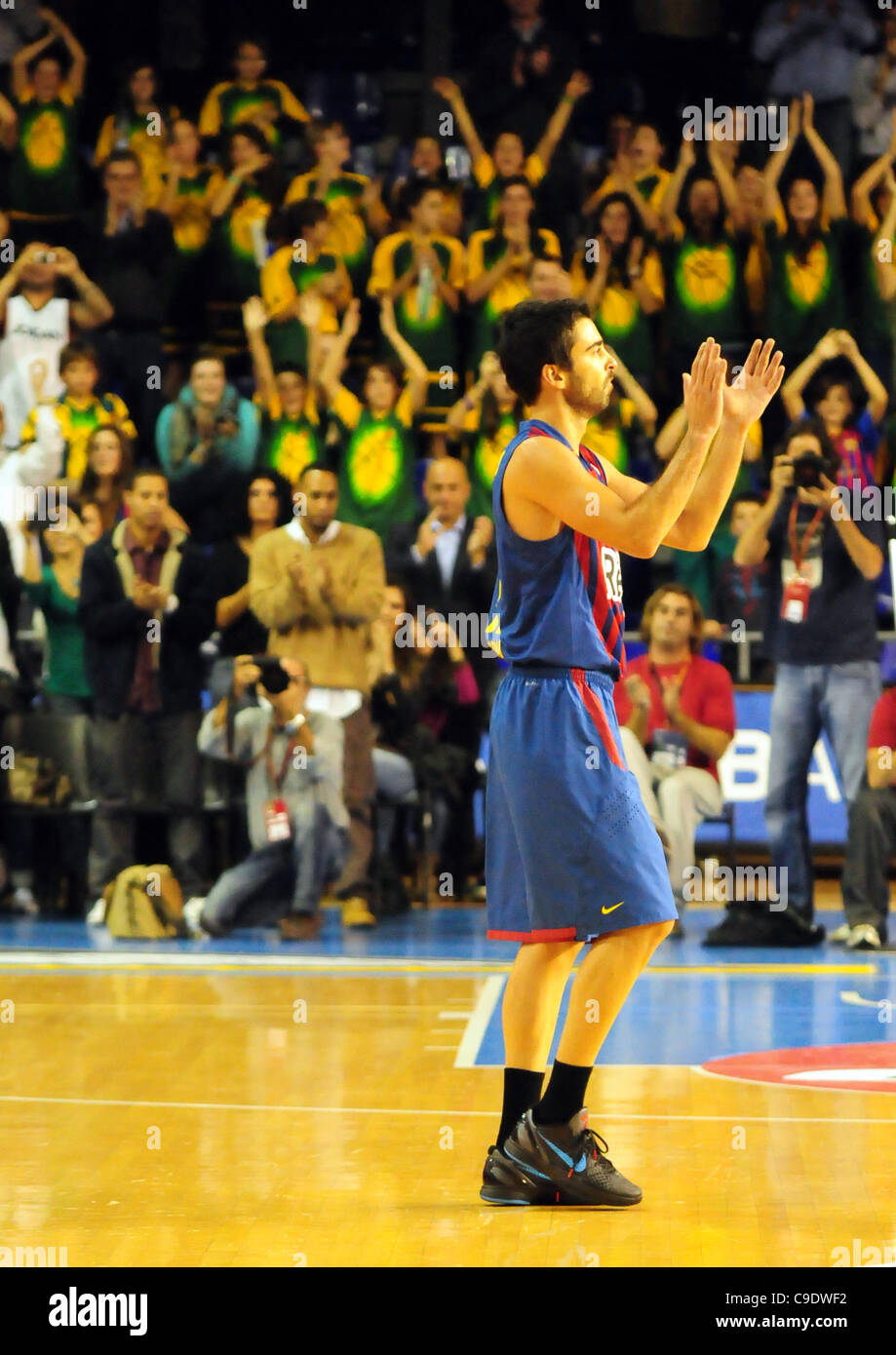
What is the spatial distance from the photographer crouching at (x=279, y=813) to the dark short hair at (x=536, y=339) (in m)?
5.45

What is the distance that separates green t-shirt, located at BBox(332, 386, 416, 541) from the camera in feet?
45.2

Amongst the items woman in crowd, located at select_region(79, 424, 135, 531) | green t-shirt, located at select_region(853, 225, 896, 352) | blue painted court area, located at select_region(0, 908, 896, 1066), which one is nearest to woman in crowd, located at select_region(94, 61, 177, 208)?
woman in crowd, located at select_region(79, 424, 135, 531)

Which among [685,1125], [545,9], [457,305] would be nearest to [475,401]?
[457,305]

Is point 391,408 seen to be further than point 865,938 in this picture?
Yes

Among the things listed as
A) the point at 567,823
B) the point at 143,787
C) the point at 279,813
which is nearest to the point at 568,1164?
the point at 567,823

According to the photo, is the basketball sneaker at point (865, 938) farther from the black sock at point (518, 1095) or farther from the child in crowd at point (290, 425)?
the black sock at point (518, 1095)

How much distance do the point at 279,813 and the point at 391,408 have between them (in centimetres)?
364

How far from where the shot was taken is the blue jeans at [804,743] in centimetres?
1106

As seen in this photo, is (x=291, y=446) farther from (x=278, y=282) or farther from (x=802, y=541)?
(x=802, y=541)

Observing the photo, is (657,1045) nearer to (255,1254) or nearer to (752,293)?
(255,1254)

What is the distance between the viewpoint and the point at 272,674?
11.0m

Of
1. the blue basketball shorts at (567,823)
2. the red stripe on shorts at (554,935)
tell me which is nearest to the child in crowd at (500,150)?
the blue basketball shorts at (567,823)

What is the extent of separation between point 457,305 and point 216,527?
287 cm

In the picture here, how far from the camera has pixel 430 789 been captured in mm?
12383
